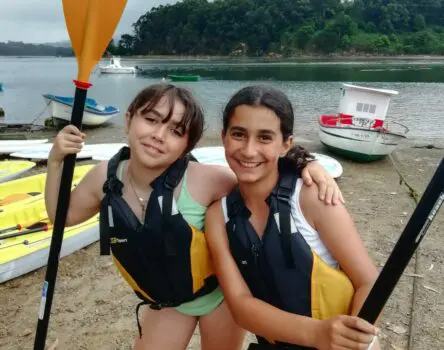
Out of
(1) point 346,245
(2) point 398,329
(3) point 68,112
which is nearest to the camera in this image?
(1) point 346,245

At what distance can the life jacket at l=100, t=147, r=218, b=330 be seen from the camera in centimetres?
220

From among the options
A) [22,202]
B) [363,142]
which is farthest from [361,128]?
[22,202]

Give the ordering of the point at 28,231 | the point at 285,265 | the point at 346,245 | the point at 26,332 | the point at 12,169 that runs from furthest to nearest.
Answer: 1. the point at 12,169
2. the point at 28,231
3. the point at 26,332
4. the point at 285,265
5. the point at 346,245

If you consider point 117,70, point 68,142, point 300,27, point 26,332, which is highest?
point 300,27

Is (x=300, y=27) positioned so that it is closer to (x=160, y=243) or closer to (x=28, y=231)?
(x=28, y=231)

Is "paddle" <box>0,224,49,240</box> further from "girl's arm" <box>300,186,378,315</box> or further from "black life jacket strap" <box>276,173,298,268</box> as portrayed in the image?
"girl's arm" <box>300,186,378,315</box>

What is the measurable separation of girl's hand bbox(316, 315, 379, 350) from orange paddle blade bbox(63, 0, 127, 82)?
1728mm

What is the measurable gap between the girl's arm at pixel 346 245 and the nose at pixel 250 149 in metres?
0.33

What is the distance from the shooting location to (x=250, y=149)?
6.43 ft

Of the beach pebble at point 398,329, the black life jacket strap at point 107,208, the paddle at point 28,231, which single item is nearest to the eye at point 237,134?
the black life jacket strap at point 107,208

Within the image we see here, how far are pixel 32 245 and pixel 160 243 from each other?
3355mm

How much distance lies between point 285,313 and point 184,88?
1.21 meters

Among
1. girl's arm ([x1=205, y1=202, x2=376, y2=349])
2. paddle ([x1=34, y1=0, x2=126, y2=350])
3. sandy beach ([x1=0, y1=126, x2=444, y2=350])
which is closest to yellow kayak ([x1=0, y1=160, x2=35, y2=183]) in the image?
sandy beach ([x1=0, y1=126, x2=444, y2=350])

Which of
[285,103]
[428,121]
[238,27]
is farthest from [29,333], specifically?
[238,27]
